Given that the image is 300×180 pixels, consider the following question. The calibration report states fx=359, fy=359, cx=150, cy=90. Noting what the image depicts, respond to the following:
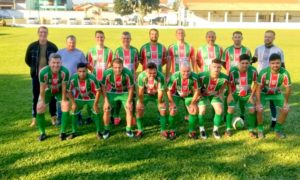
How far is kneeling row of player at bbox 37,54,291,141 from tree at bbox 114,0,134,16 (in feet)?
224

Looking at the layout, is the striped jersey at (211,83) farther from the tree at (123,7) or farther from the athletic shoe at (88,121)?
the tree at (123,7)

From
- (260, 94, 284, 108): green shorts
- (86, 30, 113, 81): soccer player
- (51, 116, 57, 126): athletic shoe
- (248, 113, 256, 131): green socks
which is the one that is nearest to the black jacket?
(86, 30, 113, 81): soccer player

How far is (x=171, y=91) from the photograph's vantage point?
5.87 m

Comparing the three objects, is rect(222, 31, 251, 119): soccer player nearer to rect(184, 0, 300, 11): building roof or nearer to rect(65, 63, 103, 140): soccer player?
rect(65, 63, 103, 140): soccer player

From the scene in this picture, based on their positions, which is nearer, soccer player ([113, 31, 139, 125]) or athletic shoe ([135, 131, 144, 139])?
athletic shoe ([135, 131, 144, 139])

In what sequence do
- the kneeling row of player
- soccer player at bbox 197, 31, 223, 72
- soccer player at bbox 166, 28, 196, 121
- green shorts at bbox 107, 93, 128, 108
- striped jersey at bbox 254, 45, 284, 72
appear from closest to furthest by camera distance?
the kneeling row of player → green shorts at bbox 107, 93, 128, 108 → striped jersey at bbox 254, 45, 284, 72 → soccer player at bbox 197, 31, 223, 72 → soccer player at bbox 166, 28, 196, 121

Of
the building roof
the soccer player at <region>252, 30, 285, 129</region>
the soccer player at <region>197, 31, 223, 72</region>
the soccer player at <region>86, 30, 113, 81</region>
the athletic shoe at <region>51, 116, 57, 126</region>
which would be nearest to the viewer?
the soccer player at <region>252, 30, 285, 129</region>

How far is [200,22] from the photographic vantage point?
5356 cm

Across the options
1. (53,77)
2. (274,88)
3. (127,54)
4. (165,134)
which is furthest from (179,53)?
(53,77)

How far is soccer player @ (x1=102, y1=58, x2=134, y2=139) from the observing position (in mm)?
5746

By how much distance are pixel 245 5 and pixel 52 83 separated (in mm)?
Answer: 52428

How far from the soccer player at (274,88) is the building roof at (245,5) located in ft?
162

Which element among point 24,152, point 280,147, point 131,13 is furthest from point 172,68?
point 131,13

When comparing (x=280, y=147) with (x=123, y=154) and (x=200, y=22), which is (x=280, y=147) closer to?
(x=123, y=154)
